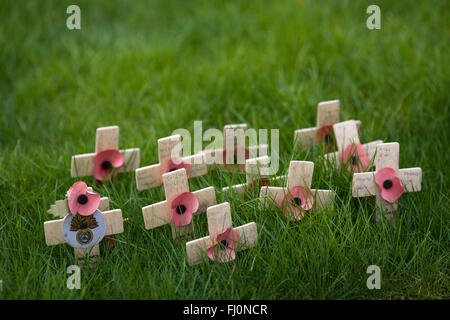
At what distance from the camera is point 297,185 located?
2445 millimetres

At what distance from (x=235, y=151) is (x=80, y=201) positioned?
3.10 ft

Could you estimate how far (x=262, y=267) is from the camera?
2.22 metres

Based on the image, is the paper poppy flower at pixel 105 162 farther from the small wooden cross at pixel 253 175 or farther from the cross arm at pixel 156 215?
the small wooden cross at pixel 253 175

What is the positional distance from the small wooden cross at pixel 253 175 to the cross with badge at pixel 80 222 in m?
0.64

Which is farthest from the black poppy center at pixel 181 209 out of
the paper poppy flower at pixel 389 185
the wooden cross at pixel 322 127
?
the paper poppy flower at pixel 389 185

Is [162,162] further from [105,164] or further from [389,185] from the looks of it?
[389,185]

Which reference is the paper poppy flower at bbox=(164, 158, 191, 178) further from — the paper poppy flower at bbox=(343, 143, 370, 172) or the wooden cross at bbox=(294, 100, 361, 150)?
the paper poppy flower at bbox=(343, 143, 370, 172)

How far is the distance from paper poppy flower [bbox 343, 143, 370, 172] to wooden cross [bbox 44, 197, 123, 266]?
1.30 metres

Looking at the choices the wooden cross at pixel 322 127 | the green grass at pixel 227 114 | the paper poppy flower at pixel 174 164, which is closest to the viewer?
the green grass at pixel 227 114

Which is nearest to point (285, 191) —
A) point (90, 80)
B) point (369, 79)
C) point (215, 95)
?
point (215, 95)

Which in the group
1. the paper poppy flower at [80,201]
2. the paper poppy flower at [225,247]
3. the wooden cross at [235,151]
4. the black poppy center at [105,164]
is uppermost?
the wooden cross at [235,151]

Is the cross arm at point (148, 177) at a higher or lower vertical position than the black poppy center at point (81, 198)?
higher

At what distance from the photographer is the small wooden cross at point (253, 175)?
8.27ft

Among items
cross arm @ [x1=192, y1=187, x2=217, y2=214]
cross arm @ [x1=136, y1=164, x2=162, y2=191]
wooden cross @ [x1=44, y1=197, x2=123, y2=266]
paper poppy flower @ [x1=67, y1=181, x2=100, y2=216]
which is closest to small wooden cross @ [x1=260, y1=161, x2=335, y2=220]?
cross arm @ [x1=192, y1=187, x2=217, y2=214]
